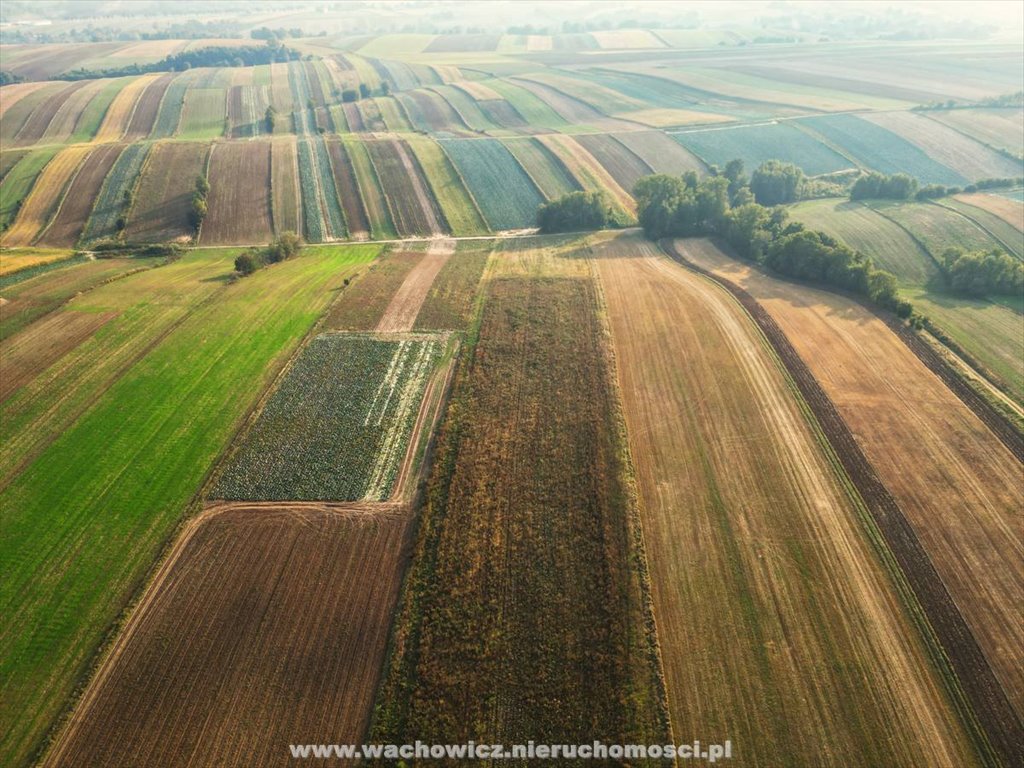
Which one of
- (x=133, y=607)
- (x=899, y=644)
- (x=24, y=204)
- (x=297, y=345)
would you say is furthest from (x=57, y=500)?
(x=24, y=204)

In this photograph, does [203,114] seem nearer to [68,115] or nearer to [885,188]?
[68,115]

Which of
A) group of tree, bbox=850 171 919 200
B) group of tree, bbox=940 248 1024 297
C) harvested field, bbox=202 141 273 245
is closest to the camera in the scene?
group of tree, bbox=940 248 1024 297

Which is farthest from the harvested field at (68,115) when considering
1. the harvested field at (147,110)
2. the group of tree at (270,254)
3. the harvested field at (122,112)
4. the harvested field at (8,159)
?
the group of tree at (270,254)

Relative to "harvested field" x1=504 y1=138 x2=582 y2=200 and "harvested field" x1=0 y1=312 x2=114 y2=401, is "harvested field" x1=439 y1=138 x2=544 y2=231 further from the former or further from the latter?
"harvested field" x1=0 y1=312 x2=114 y2=401

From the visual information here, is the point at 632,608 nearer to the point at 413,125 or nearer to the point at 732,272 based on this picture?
the point at 732,272

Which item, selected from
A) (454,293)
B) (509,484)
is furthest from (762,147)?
(509,484)

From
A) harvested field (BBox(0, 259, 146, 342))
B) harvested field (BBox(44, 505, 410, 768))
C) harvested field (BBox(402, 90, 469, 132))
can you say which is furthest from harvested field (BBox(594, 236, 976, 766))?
harvested field (BBox(402, 90, 469, 132))
